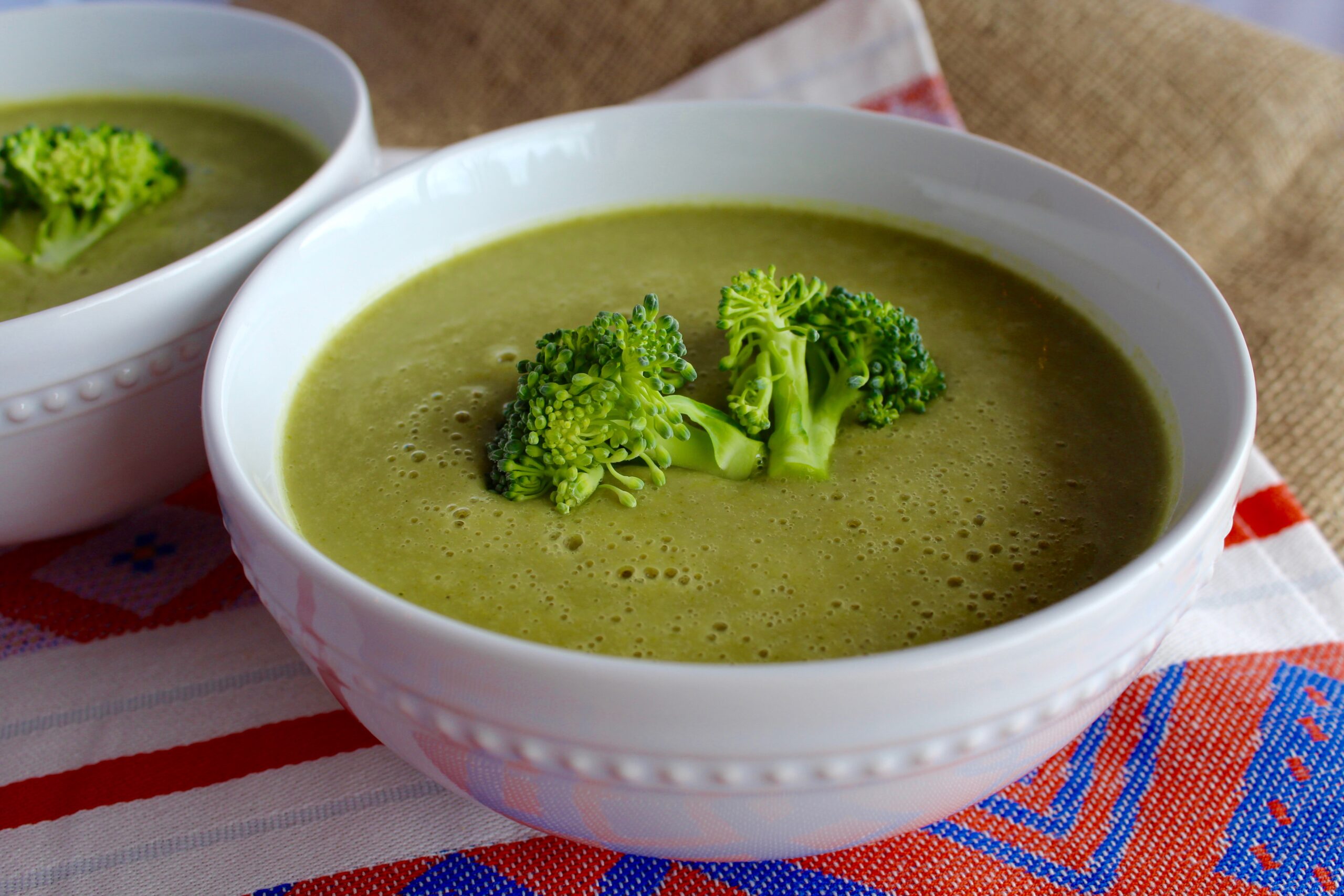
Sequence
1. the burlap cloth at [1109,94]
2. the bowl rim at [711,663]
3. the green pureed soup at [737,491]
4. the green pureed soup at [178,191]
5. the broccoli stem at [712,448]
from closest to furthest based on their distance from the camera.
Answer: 1. the bowl rim at [711,663]
2. the green pureed soup at [737,491]
3. the broccoli stem at [712,448]
4. the green pureed soup at [178,191]
5. the burlap cloth at [1109,94]

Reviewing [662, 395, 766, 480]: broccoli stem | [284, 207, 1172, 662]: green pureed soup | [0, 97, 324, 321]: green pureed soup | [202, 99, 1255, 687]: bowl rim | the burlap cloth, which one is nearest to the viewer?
[202, 99, 1255, 687]: bowl rim

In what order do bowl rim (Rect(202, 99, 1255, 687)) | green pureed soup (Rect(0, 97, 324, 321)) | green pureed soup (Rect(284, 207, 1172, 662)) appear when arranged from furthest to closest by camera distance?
1. green pureed soup (Rect(0, 97, 324, 321))
2. green pureed soup (Rect(284, 207, 1172, 662))
3. bowl rim (Rect(202, 99, 1255, 687))

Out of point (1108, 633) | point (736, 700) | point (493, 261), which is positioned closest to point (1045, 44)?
point (493, 261)

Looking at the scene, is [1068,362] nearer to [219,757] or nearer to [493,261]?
[493,261]

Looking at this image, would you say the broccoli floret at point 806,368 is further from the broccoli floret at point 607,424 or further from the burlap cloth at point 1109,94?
the burlap cloth at point 1109,94

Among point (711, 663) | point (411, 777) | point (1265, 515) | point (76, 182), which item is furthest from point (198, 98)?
point (1265, 515)

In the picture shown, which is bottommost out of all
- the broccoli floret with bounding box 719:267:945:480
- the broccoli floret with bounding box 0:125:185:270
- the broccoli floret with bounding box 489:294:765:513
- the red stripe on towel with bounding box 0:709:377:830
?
the red stripe on towel with bounding box 0:709:377:830

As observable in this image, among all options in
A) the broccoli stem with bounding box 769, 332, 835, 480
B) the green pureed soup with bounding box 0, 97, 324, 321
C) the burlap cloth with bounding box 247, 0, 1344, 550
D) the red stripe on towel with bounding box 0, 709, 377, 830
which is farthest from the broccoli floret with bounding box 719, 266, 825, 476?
the burlap cloth with bounding box 247, 0, 1344, 550

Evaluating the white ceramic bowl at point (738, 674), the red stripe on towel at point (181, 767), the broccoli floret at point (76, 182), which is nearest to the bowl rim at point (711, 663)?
the white ceramic bowl at point (738, 674)

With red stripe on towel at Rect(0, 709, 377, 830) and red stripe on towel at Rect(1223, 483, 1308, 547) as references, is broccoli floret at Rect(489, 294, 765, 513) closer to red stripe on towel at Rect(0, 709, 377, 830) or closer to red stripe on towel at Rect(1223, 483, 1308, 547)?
red stripe on towel at Rect(0, 709, 377, 830)
